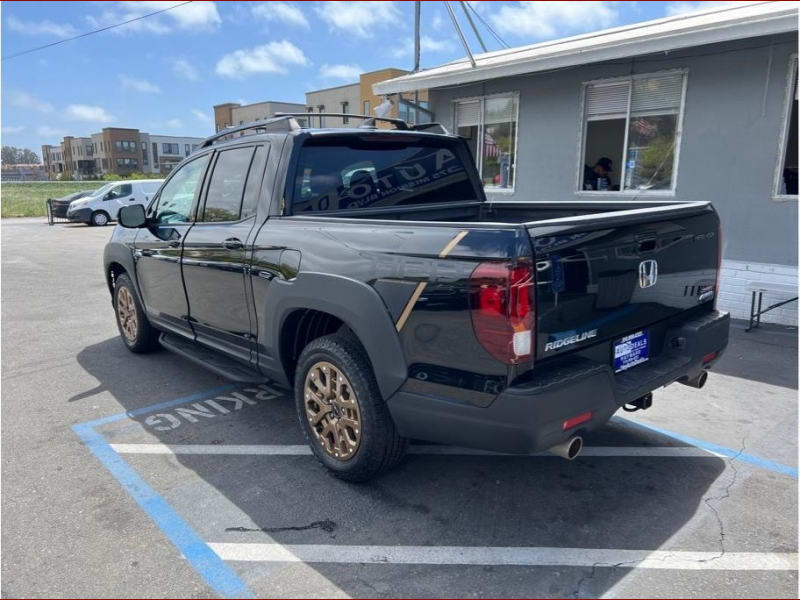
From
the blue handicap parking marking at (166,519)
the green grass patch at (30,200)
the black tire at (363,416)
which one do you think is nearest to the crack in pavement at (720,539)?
the black tire at (363,416)

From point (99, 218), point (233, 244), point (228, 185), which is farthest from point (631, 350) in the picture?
point (99, 218)

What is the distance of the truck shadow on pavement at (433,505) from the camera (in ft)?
8.64

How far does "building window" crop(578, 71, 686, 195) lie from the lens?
26.5 ft

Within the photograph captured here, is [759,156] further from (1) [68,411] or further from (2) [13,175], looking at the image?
(2) [13,175]

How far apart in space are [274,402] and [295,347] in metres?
1.20

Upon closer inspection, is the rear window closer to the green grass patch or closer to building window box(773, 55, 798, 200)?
building window box(773, 55, 798, 200)

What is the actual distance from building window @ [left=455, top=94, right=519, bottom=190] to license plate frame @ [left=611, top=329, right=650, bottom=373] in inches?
285

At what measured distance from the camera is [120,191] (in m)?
23.5

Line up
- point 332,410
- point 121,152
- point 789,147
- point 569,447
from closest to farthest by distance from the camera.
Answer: point 569,447
point 332,410
point 789,147
point 121,152

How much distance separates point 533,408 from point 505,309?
0.43 metres

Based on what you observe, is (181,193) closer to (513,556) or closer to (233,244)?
(233,244)

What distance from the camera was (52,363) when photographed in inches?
231

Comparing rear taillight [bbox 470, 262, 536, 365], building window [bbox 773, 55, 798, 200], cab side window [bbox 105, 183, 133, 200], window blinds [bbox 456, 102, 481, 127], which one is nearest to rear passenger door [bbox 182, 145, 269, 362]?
rear taillight [bbox 470, 262, 536, 365]

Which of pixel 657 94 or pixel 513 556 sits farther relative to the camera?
pixel 657 94
